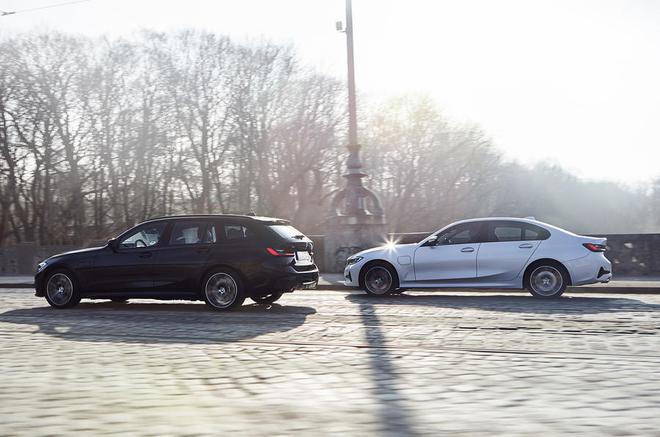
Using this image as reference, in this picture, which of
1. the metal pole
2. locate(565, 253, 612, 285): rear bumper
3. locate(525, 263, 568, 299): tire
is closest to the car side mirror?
locate(525, 263, 568, 299): tire

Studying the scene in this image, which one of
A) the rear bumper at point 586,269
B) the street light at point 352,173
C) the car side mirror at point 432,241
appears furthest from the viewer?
the street light at point 352,173

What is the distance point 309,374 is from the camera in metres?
5.39

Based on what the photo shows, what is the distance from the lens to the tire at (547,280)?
38.1ft

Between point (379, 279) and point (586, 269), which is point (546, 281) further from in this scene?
point (379, 279)

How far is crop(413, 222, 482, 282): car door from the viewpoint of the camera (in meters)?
12.0

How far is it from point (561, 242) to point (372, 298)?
362 cm

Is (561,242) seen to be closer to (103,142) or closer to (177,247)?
(177,247)

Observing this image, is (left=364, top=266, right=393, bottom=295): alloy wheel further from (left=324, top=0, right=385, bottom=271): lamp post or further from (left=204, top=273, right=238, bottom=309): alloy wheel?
(left=324, top=0, right=385, bottom=271): lamp post

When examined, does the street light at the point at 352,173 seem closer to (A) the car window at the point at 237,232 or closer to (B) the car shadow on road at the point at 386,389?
(A) the car window at the point at 237,232

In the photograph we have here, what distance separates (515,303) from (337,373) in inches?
248

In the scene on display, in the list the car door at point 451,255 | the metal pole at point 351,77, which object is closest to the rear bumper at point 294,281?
the car door at point 451,255

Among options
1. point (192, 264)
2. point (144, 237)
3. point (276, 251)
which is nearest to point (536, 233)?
point (276, 251)

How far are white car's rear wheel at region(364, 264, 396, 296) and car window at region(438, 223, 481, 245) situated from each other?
3.86 feet

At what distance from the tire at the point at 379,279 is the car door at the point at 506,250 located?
169 centimetres
